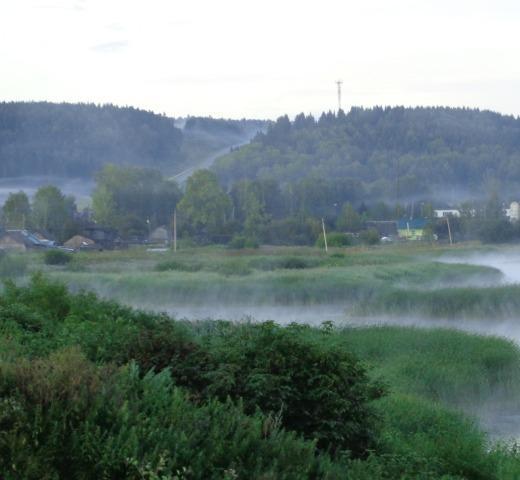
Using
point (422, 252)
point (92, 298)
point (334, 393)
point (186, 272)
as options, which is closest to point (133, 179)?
point (422, 252)

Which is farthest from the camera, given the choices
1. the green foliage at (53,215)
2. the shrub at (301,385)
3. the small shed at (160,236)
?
the small shed at (160,236)

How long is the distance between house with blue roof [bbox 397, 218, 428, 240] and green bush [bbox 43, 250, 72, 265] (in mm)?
35778

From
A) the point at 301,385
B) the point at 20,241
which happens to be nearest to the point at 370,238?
the point at 20,241

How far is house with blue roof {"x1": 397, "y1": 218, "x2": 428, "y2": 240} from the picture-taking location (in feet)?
258

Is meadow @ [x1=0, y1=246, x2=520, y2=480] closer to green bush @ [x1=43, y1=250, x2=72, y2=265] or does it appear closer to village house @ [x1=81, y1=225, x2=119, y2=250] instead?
green bush @ [x1=43, y1=250, x2=72, y2=265]

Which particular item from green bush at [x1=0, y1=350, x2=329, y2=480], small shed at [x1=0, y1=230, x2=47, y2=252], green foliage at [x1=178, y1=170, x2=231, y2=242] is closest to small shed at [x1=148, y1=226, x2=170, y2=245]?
green foliage at [x1=178, y1=170, x2=231, y2=242]

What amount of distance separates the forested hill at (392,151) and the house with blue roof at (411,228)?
28.6 m

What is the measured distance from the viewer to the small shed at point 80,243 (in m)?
58.7

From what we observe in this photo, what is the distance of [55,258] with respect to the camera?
151 ft

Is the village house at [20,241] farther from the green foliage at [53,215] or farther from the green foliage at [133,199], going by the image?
the green foliage at [133,199]

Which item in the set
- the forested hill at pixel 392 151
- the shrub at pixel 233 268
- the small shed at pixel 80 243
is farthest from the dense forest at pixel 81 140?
the shrub at pixel 233 268

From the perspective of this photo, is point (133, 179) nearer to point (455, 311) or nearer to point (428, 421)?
point (455, 311)

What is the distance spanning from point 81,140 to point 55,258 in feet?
215

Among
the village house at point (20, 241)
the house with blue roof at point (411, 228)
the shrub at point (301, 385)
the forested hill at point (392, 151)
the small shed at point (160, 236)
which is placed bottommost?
the house with blue roof at point (411, 228)
